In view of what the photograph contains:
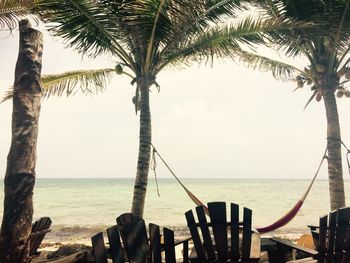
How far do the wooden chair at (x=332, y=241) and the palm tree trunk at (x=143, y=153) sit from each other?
11.6 ft

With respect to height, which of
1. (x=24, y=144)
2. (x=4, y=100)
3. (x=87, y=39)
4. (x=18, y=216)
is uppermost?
(x=87, y=39)

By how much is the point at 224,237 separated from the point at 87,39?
191 inches

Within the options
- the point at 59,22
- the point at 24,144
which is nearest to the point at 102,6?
the point at 59,22

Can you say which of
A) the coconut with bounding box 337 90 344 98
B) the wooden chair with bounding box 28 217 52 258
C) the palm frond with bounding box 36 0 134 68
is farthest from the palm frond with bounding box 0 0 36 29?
the coconut with bounding box 337 90 344 98

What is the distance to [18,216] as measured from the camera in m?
3.52

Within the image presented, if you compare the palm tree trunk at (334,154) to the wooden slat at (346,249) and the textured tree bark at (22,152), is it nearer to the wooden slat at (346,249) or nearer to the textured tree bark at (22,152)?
the wooden slat at (346,249)

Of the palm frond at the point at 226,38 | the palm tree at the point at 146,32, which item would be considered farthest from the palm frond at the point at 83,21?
the palm frond at the point at 226,38

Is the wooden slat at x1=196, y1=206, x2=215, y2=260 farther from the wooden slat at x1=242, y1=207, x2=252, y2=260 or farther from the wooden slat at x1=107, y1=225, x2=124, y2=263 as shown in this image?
the wooden slat at x1=107, y1=225, x2=124, y2=263

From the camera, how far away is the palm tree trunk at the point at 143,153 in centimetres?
680

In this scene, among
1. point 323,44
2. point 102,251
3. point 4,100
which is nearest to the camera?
point 102,251

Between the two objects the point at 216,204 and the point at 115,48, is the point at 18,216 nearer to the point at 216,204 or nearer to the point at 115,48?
the point at 216,204

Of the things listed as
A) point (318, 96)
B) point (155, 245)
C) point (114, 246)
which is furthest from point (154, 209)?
point (114, 246)

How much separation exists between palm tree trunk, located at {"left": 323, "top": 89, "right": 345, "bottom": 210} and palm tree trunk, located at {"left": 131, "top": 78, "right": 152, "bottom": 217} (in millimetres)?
3909

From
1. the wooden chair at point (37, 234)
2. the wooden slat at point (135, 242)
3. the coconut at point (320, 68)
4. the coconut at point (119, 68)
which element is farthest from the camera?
the coconut at point (320, 68)
